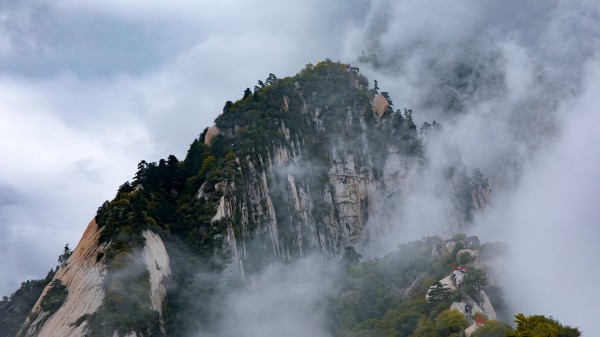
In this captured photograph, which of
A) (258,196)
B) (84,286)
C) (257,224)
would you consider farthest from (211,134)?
(84,286)

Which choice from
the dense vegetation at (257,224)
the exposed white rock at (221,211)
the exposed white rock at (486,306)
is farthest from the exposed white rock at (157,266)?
the exposed white rock at (486,306)

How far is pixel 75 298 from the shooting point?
246 feet

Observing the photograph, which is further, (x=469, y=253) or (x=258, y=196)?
(x=258, y=196)

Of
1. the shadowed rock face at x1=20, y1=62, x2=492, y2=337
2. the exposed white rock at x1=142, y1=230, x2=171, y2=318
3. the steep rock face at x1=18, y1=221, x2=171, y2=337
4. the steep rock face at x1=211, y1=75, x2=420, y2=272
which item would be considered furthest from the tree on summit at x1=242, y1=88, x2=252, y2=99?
the steep rock face at x1=18, y1=221, x2=171, y2=337

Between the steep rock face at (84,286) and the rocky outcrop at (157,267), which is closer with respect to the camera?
the steep rock face at (84,286)

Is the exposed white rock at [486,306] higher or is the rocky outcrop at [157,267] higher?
the rocky outcrop at [157,267]

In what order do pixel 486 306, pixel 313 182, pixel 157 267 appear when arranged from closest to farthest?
pixel 486 306 < pixel 157 267 < pixel 313 182

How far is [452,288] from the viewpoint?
3155 inches

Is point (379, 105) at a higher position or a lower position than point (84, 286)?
higher

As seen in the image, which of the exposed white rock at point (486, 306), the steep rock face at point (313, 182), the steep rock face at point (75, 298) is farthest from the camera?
the steep rock face at point (313, 182)

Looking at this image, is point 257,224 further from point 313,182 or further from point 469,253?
point 469,253

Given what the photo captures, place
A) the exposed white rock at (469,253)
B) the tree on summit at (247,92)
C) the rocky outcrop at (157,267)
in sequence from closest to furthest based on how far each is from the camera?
the rocky outcrop at (157,267) < the exposed white rock at (469,253) < the tree on summit at (247,92)

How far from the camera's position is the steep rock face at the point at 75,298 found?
72000 millimetres

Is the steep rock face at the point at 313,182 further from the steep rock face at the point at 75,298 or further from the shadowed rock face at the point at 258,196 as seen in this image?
the steep rock face at the point at 75,298
